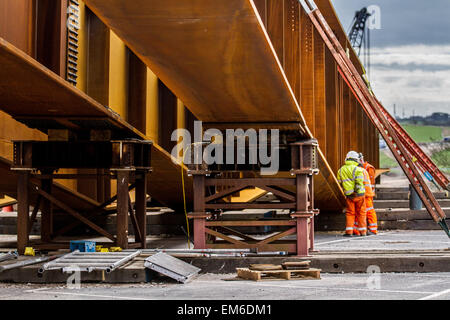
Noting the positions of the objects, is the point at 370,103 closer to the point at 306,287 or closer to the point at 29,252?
the point at 306,287

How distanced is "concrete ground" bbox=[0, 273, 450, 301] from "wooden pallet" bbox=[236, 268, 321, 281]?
4.9 inches

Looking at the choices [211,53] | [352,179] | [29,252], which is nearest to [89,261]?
[29,252]

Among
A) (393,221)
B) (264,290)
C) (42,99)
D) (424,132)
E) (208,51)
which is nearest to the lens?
(208,51)

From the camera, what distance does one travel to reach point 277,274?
8797 millimetres

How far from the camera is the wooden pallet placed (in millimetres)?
8672

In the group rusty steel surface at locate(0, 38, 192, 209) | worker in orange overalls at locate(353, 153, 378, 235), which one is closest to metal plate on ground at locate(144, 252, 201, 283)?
rusty steel surface at locate(0, 38, 192, 209)

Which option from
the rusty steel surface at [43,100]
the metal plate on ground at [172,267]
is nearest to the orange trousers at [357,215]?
the rusty steel surface at [43,100]

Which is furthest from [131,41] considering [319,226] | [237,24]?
[319,226]

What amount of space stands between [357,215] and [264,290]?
8442mm

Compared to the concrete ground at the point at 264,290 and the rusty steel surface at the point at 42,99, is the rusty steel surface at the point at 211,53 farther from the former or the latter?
the concrete ground at the point at 264,290

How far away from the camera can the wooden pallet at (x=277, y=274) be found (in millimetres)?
8672

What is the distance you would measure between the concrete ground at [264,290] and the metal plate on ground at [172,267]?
0.40 feet

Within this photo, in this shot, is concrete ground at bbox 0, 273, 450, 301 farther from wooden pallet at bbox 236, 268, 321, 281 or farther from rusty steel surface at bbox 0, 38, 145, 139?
rusty steel surface at bbox 0, 38, 145, 139
